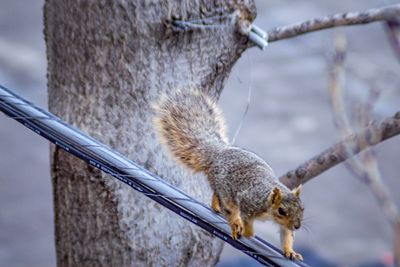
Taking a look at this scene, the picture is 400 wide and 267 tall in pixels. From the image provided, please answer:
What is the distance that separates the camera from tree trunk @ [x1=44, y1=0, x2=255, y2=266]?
1.90 metres

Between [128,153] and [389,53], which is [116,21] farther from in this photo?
[389,53]

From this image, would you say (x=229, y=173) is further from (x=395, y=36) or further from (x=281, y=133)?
(x=281, y=133)

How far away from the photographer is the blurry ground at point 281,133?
14.0 feet

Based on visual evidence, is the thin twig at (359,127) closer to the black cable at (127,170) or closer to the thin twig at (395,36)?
the thin twig at (395,36)

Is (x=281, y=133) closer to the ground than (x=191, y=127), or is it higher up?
higher up

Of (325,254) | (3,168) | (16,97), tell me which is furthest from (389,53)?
(16,97)

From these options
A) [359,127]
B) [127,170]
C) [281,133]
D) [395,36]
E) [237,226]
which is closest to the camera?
[395,36]

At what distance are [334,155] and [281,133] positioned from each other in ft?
9.67

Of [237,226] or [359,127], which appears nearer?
[359,127]

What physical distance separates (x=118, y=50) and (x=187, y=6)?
178 millimetres

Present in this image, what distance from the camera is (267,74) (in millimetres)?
5234

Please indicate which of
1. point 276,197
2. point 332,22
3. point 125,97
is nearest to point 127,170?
point 125,97

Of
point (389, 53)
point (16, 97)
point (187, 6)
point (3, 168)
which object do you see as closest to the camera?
point (16, 97)

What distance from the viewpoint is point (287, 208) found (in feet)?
6.42
